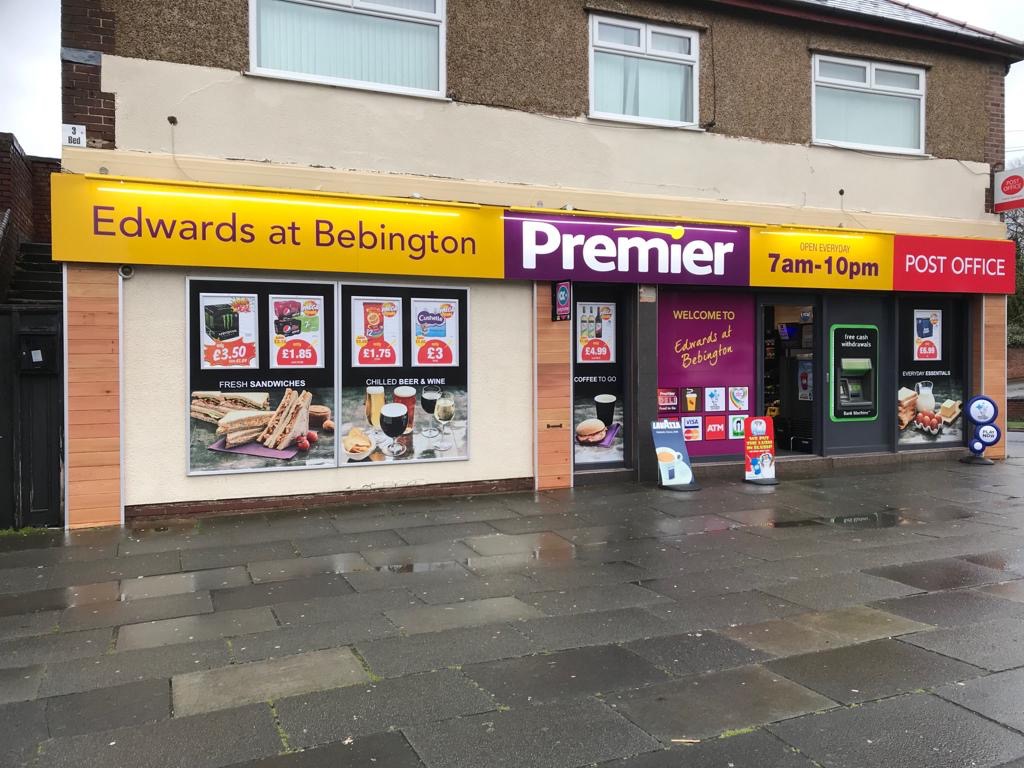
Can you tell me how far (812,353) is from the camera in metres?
12.4

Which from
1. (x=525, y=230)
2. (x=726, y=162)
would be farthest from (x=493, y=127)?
(x=726, y=162)

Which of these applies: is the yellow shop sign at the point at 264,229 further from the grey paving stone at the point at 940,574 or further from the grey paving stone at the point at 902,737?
the grey paving stone at the point at 902,737

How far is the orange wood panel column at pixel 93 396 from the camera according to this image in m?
8.16

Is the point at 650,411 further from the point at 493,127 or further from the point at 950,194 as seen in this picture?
the point at 950,194

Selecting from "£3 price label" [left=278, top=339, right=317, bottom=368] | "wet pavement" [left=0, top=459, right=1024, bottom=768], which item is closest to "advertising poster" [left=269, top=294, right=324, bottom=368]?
"£3 price label" [left=278, top=339, right=317, bottom=368]

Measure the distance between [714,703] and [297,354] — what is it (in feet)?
20.8

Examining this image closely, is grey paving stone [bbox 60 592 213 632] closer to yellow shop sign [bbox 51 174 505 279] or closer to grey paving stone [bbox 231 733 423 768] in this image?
grey paving stone [bbox 231 733 423 768]

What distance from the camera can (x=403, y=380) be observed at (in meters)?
9.66

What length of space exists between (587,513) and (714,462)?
3275 millimetres

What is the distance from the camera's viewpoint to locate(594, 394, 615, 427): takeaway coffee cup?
35.8ft

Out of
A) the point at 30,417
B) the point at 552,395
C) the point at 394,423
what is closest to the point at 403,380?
the point at 394,423

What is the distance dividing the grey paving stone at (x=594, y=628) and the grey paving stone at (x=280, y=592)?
164 centimetres

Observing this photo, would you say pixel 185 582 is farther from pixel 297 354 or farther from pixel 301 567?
pixel 297 354

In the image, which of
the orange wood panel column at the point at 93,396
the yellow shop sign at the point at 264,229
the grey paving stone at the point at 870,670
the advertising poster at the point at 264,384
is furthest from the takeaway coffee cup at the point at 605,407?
the grey paving stone at the point at 870,670
